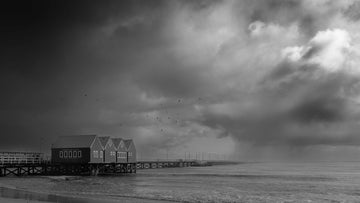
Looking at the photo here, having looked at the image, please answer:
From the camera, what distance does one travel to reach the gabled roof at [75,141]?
254 ft

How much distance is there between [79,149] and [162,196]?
40.9 meters

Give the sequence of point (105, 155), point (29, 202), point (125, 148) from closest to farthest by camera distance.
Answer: point (29, 202), point (105, 155), point (125, 148)

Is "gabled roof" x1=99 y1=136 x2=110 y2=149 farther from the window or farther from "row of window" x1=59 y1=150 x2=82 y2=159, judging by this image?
the window

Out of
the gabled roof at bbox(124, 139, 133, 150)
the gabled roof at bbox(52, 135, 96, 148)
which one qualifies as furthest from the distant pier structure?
the gabled roof at bbox(124, 139, 133, 150)

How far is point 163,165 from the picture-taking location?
149m

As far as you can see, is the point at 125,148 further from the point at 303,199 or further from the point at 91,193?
the point at 303,199

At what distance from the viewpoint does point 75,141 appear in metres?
79.1

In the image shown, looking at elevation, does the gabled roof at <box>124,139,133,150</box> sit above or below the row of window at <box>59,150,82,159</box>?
above

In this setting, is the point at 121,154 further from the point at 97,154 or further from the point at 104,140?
the point at 97,154

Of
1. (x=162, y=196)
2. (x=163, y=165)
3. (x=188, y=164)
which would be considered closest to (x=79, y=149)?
(x=162, y=196)

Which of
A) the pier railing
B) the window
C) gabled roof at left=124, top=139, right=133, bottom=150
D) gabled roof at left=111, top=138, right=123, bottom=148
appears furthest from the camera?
gabled roof at left=124, top=139, right=133, bottom=150

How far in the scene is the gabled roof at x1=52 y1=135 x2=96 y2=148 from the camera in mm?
77438

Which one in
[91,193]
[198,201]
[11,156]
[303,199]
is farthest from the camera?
[11,156]

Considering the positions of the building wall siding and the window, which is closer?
the building wall siding
